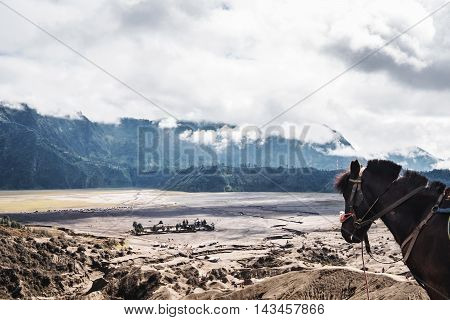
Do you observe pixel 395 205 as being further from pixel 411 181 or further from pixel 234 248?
pixel 234 248

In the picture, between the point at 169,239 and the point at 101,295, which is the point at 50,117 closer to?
the point at 169,239

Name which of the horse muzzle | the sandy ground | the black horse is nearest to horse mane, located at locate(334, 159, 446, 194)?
the black horse

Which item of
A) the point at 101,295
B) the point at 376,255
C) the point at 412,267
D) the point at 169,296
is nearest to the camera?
the point at 412,267

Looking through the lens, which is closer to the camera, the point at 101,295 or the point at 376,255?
the point at 101,295

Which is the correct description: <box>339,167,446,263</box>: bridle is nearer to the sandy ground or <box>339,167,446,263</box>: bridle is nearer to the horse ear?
the horse ear

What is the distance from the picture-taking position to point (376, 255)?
22.1m

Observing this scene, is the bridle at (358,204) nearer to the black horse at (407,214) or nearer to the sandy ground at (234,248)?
the black horse at (407,214)

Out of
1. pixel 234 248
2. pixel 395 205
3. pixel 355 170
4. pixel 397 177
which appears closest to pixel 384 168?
pixel 397 177

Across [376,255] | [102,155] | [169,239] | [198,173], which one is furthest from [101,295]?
[102,155]

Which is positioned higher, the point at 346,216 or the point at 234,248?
the point at 346,216

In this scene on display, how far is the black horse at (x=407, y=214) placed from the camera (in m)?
3.73

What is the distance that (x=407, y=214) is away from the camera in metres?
4.03
